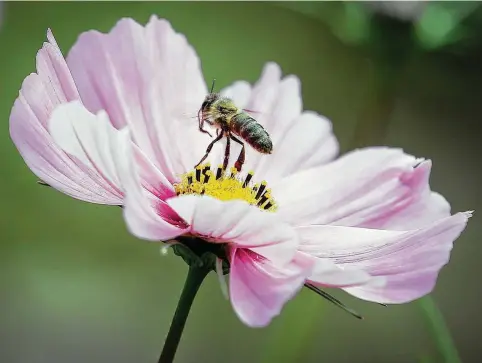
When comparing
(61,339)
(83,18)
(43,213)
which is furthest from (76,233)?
(83,18)

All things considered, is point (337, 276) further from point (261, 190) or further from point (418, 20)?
point (418, 20)

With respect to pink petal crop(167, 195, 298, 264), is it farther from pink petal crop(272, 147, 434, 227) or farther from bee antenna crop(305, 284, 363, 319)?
pink petal crop(272, 147, 434, 227)

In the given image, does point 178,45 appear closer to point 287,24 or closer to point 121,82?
point 121,82

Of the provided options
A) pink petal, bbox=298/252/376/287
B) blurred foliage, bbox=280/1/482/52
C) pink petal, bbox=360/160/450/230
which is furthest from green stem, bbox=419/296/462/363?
blurred foliage, bbox=280/1/482/52

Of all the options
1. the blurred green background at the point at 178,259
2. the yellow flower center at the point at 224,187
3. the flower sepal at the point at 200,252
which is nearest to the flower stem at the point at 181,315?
the flower sepal at the point at 200,252

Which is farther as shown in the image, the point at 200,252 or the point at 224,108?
the point at 224,108

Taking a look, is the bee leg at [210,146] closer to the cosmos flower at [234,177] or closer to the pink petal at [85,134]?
the cosmos flower at [234,177]

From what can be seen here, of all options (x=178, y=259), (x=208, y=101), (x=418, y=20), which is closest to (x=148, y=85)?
(x=208, y=101)
